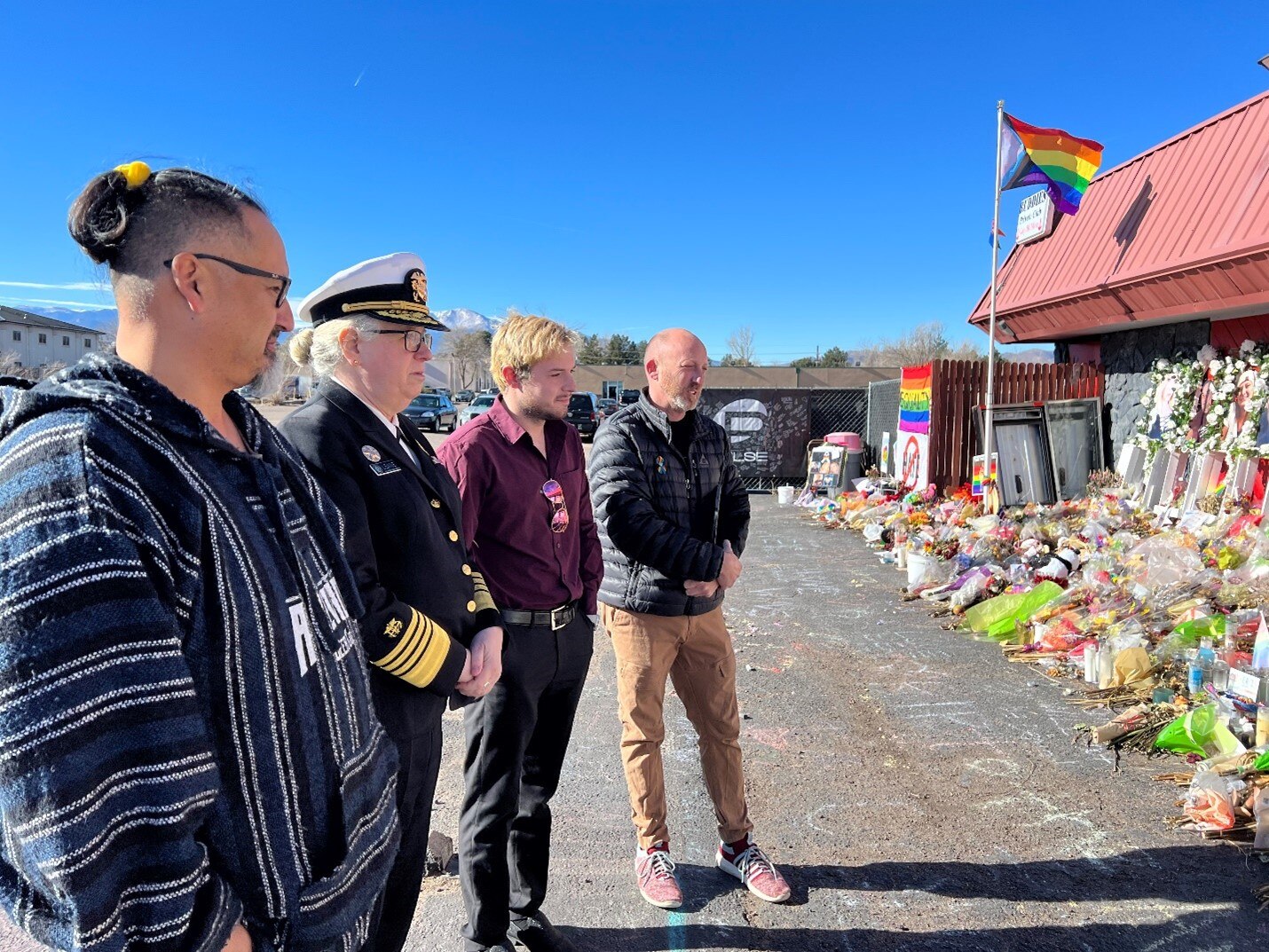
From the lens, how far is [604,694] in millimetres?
5098

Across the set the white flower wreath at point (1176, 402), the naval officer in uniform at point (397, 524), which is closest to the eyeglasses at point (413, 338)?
the naval officer in uniform at point (397, 524)

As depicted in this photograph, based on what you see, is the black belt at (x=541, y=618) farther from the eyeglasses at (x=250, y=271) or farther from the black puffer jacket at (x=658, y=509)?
the eyeglasses at (x=250, y=271)

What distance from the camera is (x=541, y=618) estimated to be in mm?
2641

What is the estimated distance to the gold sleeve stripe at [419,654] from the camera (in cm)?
184

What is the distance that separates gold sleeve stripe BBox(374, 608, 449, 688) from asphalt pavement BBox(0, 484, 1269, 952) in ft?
4.74

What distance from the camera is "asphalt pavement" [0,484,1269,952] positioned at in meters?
2.81

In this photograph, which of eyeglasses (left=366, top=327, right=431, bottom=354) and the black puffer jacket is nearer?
eyeglasses (left=366, top=327, right=431, bottom=354)

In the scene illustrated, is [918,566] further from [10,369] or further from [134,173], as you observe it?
[134,173]

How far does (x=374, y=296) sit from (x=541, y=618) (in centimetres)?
117

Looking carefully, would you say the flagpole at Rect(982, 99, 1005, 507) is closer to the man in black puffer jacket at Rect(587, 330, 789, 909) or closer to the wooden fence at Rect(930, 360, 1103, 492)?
the wooden fence at Rect(930, 360, 1103, 492)

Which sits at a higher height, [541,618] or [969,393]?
[969,393]

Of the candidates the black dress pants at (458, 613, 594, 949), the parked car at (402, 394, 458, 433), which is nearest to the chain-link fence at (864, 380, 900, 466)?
the black dress pants at (458, 613, 594, 949)

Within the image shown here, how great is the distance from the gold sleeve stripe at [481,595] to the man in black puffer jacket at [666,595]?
737mm

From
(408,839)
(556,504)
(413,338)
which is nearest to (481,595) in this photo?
(556,504)
